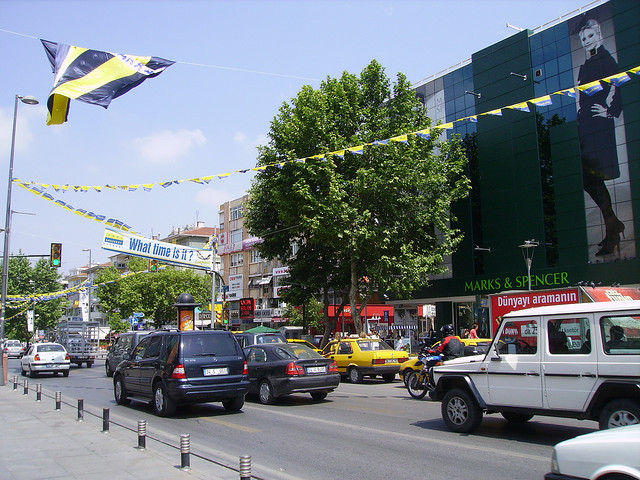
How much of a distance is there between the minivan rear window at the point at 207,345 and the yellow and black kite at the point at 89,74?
6.11 m

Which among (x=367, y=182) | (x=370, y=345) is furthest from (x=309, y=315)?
(x=370, y=345)

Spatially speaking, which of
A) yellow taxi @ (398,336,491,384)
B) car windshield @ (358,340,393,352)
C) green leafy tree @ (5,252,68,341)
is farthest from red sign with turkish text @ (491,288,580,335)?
green leafy tree @ (5,252,68,341)

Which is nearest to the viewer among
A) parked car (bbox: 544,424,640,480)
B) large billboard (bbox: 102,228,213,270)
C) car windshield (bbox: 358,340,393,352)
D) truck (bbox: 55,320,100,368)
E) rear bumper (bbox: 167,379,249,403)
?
parked car (bbox: 544,424,640,480)

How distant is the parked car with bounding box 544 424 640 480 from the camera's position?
399 cm

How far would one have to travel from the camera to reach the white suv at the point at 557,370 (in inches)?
292

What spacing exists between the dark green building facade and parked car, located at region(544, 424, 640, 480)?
2102 centimetres

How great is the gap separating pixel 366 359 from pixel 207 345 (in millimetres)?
9463

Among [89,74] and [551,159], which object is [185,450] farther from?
[551,159]

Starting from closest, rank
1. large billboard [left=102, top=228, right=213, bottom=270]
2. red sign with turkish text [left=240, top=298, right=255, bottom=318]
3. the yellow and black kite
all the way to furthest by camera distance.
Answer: the yellow and black kite < large billboard [left=102, top=228, right=213, bottom=270] < red sign with turkish text [left=240, top=298, right=255, bottom=318]

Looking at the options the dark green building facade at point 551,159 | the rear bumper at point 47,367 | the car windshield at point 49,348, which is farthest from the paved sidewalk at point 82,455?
the dark green building facade at point 551,159

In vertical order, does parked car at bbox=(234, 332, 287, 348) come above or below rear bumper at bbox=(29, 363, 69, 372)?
above

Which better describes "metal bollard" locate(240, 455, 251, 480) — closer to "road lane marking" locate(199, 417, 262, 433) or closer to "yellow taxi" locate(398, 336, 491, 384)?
"road lane marking" locate(199, 417, 262, 433)

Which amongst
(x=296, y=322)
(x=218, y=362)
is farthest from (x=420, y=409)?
(x=296, y=322)

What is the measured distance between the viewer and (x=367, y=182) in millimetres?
26875
